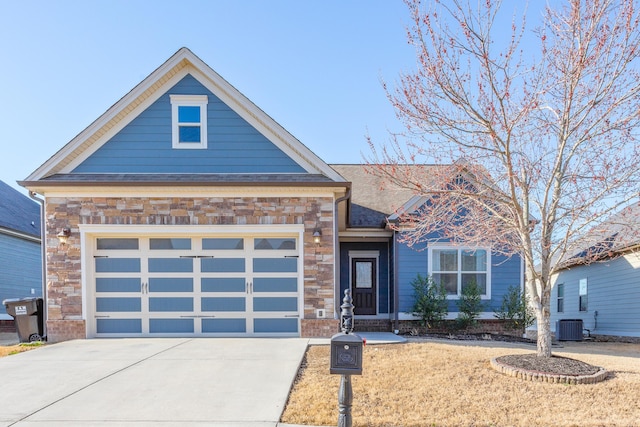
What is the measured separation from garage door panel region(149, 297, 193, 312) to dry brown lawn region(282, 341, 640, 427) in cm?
363

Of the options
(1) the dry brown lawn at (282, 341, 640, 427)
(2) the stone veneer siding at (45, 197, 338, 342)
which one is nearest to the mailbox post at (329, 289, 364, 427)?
(1) the dry brown lawn at (282, 341, 640, 427)

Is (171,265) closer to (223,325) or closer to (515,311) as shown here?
(223,325)

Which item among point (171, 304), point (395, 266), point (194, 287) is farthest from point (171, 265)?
point (395, 266)

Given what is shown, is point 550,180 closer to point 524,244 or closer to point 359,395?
point 524,244

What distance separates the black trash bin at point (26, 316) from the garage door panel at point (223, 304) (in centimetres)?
356

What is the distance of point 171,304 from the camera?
29.3 feet

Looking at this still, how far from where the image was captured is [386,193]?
13.0m

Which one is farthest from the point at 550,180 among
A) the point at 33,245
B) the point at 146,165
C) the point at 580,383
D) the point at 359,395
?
the point at 33,245

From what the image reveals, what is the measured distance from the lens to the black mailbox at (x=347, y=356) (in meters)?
3.67

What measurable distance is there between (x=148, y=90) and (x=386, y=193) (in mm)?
7484

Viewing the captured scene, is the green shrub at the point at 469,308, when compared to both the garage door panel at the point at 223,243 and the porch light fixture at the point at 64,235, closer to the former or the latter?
the garage door panel at the point at 223,243

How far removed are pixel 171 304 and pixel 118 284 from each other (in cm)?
126

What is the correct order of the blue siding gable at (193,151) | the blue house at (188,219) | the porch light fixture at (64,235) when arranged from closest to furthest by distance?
the porch light fixture at (64,235) → the blue house at (188,219) → the blue siding gable at (193,151)

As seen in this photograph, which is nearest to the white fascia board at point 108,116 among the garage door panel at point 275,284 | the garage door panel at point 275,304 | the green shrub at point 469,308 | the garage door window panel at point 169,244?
the garage door window panel at point 169,244
